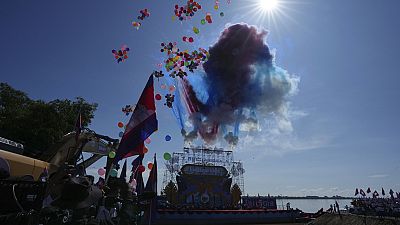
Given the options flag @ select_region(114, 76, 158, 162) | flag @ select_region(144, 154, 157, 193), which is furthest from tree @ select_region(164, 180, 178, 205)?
flag @ select_region(114, 76, 158, 162)

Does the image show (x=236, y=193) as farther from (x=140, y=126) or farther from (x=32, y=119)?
(x=140, y=126)

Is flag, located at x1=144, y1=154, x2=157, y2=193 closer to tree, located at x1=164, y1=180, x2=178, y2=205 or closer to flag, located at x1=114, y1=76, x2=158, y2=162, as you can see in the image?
flag, located at x1=114, y1=76, x2=158, y2=162

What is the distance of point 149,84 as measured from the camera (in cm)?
948

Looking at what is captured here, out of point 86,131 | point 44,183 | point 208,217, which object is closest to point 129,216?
point 44,183

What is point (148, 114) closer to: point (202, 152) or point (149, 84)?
point (149, 84)

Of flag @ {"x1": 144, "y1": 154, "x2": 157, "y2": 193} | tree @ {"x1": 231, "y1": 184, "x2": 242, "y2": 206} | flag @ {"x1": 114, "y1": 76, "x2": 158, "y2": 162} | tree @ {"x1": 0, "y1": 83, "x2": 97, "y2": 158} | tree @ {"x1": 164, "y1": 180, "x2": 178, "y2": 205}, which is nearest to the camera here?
flag @ {"x1": 114, "y1": 76, "x2": 158, "y2": 162}

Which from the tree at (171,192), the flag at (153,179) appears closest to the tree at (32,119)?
the flag at (153,179)

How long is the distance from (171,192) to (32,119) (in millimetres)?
24479

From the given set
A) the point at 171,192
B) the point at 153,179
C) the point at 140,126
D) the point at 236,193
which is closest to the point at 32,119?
the point at 153,179

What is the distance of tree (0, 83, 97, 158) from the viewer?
21.4m

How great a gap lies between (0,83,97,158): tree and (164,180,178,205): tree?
21.0 m

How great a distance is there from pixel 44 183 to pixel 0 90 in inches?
885

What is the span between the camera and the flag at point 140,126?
26.8 ft

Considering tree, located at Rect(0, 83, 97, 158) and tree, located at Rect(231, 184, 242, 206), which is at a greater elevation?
tree, located at Rect(0, 83, 97, 158)
